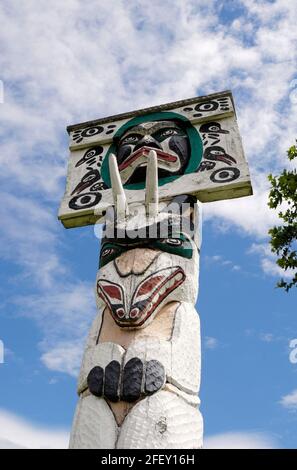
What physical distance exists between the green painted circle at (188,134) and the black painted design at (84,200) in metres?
0.20

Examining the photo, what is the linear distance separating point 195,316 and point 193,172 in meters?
1.65

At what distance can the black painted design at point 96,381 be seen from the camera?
Answer: 3.54 meters

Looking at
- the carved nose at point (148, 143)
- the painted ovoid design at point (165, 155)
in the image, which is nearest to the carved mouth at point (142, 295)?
the painted ovoid design at point (165, 155)

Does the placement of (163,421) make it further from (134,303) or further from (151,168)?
(151,168)

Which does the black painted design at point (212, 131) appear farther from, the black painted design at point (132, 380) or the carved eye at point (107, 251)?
the black painted design at point (132, 380)

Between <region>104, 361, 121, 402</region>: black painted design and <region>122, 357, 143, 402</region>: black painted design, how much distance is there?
49 mm

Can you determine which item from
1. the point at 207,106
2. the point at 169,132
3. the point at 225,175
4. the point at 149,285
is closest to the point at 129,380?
the point at 149,285

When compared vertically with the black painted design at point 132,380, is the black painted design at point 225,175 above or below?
above

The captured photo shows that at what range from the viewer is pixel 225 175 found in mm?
5066

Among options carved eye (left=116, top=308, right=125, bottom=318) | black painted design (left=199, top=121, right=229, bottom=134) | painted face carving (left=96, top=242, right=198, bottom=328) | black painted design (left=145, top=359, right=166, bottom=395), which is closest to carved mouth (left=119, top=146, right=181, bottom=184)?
black painted design (left=199, top=121, right=229, bottom=134)

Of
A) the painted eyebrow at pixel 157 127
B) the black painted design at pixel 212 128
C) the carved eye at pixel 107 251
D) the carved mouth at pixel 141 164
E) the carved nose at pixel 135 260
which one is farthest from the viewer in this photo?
the painted eyebrow at pixel 157 127

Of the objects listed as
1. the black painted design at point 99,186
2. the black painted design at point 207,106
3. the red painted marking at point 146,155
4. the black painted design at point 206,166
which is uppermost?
the black painted design at point 207,106
